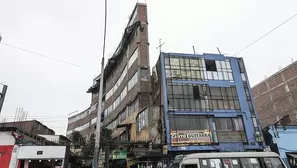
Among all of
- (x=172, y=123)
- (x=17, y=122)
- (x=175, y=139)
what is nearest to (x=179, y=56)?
(x=172, y=123)

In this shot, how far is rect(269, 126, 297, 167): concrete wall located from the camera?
2505 cm

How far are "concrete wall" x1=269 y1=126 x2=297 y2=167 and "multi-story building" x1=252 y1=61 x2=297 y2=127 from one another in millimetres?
17526

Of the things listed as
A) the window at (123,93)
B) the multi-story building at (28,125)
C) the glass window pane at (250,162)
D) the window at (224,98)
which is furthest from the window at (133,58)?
the glass window pane at (250,162)

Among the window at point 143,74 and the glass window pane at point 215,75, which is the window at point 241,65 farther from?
the window at point 143,74

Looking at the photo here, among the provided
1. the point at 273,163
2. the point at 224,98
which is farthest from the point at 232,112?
the point at 273,163

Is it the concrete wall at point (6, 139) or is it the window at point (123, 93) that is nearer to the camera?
the concrete wall at point (6, 139)

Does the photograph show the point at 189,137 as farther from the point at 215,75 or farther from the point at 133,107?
the point at 133,107

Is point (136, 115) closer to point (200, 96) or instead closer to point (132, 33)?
point (200, 96)

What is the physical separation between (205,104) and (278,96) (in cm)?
2918

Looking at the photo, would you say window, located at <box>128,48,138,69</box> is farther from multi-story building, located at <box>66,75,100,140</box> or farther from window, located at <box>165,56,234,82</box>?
multi-story building, located at <box>66,75,100,140</box>

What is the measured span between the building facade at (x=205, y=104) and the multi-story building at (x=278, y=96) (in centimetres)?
2081

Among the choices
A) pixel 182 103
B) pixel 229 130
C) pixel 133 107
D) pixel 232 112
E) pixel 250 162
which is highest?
pixel 133 107

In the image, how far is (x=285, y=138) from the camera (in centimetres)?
2570

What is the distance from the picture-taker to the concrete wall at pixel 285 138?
25.0 metres
